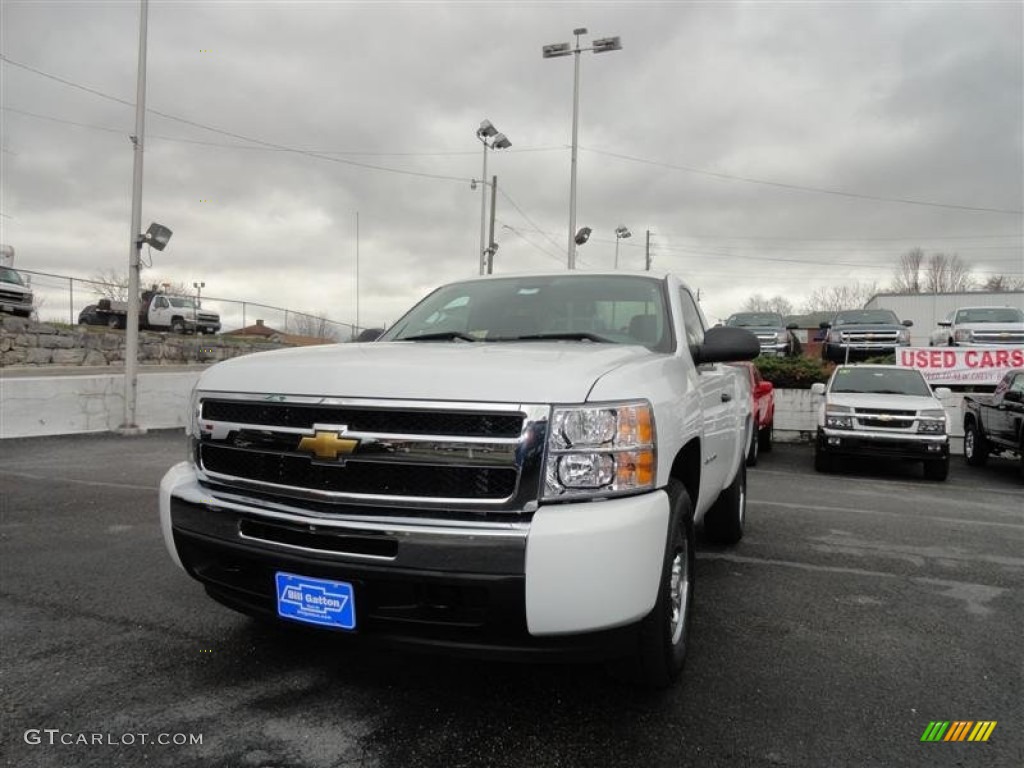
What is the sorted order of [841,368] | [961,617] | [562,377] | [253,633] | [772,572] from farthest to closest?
[841,368] → [772,572] → [961,617] → [253,633] → [562,377]

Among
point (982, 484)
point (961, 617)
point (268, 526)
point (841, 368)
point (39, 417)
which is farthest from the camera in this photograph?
point (841, 368)

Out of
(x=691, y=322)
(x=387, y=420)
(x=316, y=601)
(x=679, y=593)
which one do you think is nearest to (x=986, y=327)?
(x=691, y=322)

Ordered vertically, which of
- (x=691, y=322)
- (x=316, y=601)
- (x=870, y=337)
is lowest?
(x=316, y=601)

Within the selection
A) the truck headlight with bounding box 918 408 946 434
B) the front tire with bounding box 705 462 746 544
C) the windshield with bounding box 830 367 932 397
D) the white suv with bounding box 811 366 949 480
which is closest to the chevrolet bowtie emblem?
the front tire with bounding box 705 462 746 544

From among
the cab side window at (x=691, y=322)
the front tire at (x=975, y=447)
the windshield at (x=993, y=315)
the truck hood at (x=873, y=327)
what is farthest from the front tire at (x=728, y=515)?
Result: the windshield at (x=993, y=315)

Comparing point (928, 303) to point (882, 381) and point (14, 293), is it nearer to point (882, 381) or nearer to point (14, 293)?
point (882, 381)

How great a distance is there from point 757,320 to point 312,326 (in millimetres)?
22729

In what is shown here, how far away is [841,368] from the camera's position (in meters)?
11.1

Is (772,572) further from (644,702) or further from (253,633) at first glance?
(253,633)

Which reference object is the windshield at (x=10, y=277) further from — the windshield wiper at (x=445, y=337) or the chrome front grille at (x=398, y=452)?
the chrome front grille at (x=398, y=452)

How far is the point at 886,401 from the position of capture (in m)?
9.62

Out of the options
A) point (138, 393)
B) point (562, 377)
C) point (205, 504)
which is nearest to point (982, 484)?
point (562, 377)

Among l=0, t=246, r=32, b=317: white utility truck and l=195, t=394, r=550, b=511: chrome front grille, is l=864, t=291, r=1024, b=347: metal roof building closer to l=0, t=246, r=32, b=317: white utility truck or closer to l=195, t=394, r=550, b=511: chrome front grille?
l=0, t=246, r=32, b=317: white utility truck

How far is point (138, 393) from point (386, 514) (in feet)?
37.4
